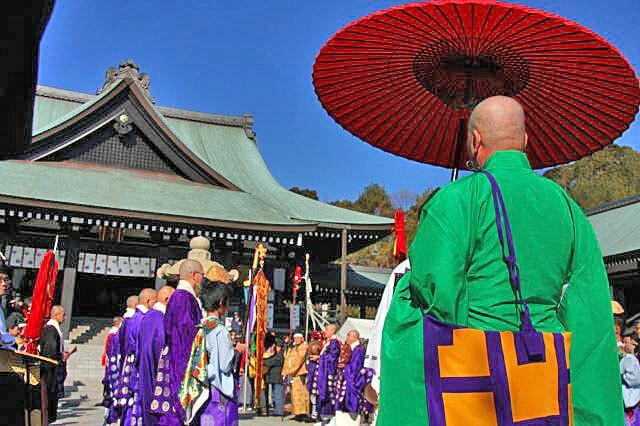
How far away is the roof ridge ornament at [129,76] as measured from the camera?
61.7 ft

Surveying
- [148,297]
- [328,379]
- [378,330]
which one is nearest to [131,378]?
[148,297]

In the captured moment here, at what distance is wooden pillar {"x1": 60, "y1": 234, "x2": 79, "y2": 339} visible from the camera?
1536cm

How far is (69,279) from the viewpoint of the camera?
15.5 meters

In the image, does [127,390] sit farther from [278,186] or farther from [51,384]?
[278,186]

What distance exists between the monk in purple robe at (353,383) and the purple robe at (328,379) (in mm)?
646

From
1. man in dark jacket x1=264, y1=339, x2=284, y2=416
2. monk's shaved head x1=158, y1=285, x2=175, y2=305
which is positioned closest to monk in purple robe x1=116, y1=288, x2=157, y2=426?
monk's shaved head x1=158, y1=285, x2=175, y2=305

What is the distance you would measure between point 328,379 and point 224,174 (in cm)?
1299

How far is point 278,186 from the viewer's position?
23.0 m

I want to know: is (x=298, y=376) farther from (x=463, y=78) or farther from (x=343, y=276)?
(x=463, y=78)

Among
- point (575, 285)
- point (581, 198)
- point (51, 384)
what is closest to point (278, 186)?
point (51, 384)

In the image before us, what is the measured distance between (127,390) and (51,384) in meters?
1.42

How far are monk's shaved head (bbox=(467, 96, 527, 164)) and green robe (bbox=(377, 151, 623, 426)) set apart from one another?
0.10 m

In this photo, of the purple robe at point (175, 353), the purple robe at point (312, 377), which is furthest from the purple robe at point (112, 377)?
the purple robe at point (312, 377)

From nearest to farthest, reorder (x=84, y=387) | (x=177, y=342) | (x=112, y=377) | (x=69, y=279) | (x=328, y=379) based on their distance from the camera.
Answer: (x=177, y=342) < (x=112, y=377) < (x=328, y=379) < (x=84, y=387) < (x=69, y=279)
